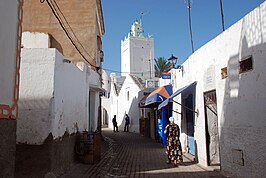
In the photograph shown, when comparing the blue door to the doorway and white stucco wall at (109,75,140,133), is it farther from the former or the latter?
white stucco wall at (109,75,140,133)

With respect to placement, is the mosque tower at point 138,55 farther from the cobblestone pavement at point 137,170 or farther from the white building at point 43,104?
the white building at point 43,104

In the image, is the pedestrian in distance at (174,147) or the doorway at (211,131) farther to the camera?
the pedestrian in distance at (174,147)

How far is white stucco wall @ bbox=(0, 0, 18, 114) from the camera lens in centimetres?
384

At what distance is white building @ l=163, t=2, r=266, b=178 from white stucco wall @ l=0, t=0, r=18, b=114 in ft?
14.6

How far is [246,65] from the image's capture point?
5590 mm

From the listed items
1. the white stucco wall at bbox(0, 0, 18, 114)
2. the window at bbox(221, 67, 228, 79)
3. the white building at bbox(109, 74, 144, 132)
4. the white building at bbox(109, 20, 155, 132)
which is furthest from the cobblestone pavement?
the white building at bbox(109, 20, 155, 132)

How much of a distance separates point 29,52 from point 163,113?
8829mm

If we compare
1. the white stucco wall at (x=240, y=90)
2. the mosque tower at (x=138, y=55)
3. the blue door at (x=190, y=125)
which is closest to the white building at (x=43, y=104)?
the white stucco wall at (x=240, y=90)

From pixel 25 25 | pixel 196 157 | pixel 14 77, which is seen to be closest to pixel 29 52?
pixel 14 77

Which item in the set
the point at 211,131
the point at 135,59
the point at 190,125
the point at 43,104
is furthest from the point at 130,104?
the point at 43,104

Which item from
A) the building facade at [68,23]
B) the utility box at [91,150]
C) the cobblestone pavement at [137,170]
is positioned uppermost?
the building facade at [68,23]

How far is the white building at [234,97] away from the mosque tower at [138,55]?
3151cm

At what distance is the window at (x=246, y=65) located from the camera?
214 inches

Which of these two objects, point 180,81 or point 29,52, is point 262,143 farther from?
point 180,81
